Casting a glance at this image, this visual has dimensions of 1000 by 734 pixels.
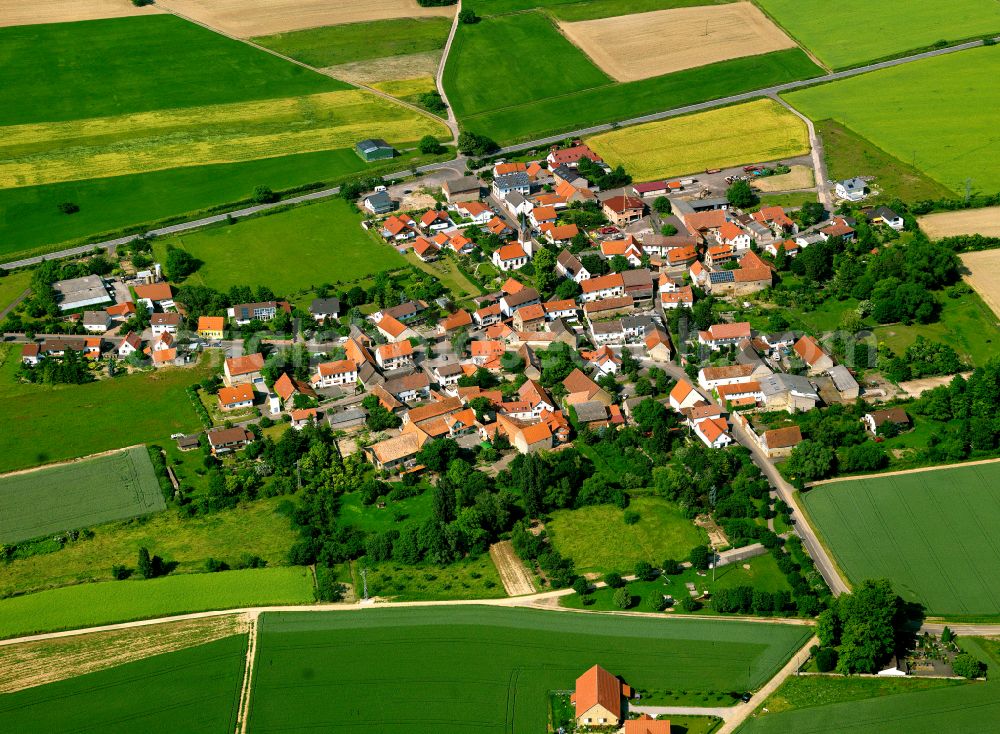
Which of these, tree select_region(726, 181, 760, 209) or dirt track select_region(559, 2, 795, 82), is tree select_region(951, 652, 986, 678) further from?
dirt track select_region(559, 2, 795, 82)

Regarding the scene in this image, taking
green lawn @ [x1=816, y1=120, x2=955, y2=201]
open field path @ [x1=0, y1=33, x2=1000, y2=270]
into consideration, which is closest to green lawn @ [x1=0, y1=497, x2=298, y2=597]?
open field path @ [x1=0, y1=33, x2=1000, y2=270]

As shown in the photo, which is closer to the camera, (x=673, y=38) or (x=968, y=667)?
(x=968, y=667)

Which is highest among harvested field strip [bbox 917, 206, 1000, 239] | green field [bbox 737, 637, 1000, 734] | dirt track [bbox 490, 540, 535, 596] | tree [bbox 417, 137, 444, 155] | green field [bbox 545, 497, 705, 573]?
tree [bbox 417, 137, 444, 155]

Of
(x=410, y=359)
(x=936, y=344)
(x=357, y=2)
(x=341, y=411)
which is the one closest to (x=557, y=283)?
(x=410, y=359)

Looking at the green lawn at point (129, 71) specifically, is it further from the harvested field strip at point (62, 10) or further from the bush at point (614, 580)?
the bush at point (614, 580)

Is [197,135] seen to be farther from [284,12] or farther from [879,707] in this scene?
[879,707]

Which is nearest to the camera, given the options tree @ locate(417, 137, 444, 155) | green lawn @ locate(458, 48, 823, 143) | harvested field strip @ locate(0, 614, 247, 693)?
harvested field strip @ locate(0, 614, 247, 693)

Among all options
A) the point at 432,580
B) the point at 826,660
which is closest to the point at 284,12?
the point at 432,580
